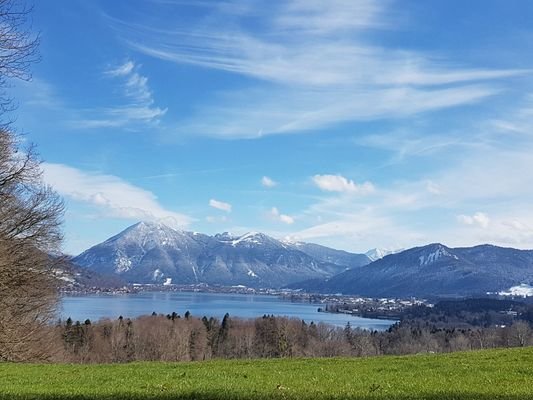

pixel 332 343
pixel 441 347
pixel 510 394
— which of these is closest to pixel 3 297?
pixel 510 394

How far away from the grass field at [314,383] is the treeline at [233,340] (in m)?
56.9

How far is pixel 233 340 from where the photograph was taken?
93.7m

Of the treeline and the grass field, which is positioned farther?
the treeline

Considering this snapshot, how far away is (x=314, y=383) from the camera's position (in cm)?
1428

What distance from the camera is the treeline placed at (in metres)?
80.3

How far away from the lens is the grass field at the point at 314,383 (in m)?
11.8

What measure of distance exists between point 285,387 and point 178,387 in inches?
107

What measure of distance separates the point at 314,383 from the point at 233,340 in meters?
82.0

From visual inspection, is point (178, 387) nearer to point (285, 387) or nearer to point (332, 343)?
point (285, 387)

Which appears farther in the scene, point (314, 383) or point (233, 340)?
point (233, 340)

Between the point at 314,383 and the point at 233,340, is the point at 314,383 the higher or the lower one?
the higher one

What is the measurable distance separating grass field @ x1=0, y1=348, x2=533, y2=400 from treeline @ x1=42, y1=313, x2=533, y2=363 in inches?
2239

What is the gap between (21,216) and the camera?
2705 cm

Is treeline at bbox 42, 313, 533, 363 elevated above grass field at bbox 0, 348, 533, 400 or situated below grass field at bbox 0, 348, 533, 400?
below
